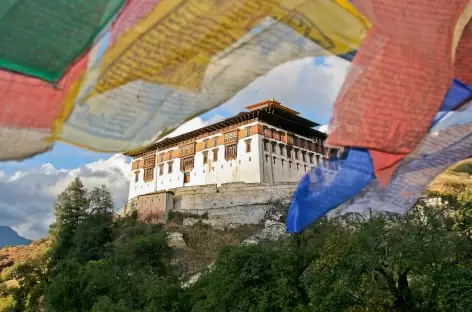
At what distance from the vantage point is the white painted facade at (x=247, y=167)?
103ft

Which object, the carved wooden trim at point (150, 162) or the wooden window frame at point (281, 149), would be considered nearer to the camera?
the wooden window frame at point (281, 149)

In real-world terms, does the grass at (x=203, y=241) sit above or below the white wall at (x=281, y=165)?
below

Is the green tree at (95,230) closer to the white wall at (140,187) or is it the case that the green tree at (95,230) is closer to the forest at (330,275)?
the white wall at (140,187)

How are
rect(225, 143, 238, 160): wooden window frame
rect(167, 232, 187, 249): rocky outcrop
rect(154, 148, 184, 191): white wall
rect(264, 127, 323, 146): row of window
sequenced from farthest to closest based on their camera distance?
rect(154, 148, 184, 191): white wall → rect(225, 143, 238, 160): wooden window frame → rect(264, 127, 323, 146): row of window → rect(167, 232, 187, 249): rocky outcrop

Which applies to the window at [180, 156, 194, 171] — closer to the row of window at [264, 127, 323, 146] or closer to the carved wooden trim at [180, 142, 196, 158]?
the carved wooden trim at [180, 142, 196, 158]

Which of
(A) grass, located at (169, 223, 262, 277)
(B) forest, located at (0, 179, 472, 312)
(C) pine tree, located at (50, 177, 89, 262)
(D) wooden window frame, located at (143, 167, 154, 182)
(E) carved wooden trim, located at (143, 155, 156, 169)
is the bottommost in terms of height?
(B) forest, located at (0, 179, 472, 312)

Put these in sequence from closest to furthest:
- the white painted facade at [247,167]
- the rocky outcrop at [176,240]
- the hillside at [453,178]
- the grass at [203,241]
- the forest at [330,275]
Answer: the forest at [330,275], the grass at [203,241], the rocky outcrop at [176,240], the hillside at [453,178], the white painted facade at [247,167]

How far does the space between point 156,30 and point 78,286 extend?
68.1 feet

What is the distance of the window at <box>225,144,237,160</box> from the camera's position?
3262cm

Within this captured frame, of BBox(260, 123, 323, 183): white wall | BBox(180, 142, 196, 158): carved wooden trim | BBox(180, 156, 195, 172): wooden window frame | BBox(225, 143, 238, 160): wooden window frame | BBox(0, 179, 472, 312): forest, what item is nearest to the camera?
BBox(0, 179, 472, 312): forest

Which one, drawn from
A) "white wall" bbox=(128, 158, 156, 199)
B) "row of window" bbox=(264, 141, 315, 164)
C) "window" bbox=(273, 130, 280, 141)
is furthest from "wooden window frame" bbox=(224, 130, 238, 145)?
"white wall" bbox=(128, 158, 156, 199)

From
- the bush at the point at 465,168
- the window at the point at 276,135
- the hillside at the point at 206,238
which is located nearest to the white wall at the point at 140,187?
the hillside at the point at 206,238

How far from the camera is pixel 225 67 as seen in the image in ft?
6.16

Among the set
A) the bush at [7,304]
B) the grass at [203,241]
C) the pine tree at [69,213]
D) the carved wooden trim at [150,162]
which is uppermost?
the carved wooden trim at [150,162]
